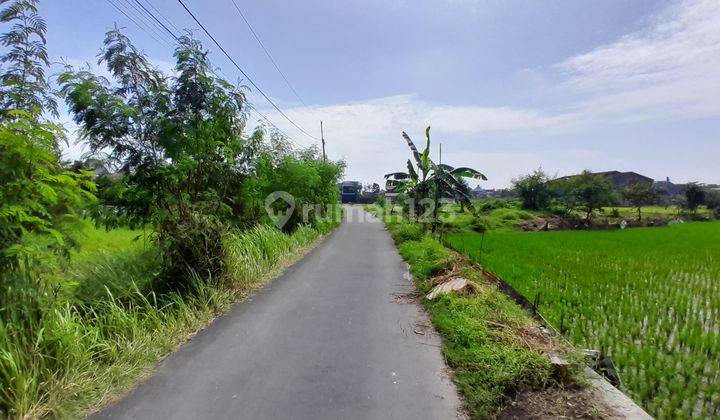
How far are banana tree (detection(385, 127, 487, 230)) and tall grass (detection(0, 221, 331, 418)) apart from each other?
919 cm

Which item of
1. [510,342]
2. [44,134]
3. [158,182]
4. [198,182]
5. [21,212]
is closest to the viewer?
[21,212]

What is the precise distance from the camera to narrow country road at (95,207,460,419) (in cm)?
329

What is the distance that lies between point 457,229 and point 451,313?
17600 millimetres

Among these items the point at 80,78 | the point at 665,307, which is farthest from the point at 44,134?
the point at 665,307

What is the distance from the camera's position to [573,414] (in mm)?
3109

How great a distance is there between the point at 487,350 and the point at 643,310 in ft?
14.0

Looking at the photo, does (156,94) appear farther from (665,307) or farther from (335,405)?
(665,307)

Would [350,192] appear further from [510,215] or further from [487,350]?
[487,350]

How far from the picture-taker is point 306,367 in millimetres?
4098

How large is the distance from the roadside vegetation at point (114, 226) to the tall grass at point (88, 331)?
1 centimetres

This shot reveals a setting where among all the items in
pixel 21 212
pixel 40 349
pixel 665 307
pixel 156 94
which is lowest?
pixel 665 307

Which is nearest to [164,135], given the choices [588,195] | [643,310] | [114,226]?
[114,226]

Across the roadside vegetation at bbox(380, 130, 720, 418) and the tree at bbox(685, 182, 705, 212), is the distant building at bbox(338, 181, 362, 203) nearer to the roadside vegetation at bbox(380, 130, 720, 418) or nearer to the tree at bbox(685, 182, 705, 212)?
the tree at bbox(685, 182, 705, 212)

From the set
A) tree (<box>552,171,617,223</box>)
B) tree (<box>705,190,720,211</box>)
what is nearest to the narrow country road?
tree (<box>552,171,617,223</box>)
